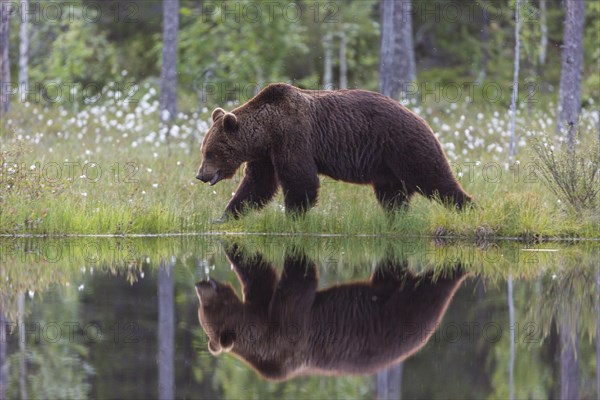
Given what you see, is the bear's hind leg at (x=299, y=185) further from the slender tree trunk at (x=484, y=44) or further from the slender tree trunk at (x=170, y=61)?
the slender tree trunk at (x=484, y=44)

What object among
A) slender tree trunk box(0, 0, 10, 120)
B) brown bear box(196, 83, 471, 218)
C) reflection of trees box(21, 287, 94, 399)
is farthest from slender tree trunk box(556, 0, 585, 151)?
slender tree trunk box(0, 0, 10, 120)

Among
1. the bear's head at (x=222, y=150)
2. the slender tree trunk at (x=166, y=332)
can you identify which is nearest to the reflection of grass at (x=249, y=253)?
the slender tree trunk at (x=166, y=332)

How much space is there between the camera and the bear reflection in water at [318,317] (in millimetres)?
5785

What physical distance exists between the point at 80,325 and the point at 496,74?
24.0 m

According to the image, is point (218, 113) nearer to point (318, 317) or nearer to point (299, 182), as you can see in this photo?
point (299, 182)

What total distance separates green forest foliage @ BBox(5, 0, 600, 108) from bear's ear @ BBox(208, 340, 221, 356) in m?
15.6

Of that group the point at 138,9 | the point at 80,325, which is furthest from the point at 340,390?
the point at 138,9

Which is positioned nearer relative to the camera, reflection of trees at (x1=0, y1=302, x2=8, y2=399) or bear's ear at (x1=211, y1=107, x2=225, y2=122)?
reflection of trees at (x1=0, y1=302, x2=8, y2=399)

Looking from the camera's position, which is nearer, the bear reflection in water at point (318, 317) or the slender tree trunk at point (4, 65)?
the bear reflection in water at point (318, 317)

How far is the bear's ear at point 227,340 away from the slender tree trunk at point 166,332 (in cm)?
29

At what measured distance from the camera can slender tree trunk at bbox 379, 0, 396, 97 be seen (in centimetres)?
1557

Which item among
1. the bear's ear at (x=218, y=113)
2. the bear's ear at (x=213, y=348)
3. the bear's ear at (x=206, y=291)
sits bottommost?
the bear's ear at (x=206, y=291)

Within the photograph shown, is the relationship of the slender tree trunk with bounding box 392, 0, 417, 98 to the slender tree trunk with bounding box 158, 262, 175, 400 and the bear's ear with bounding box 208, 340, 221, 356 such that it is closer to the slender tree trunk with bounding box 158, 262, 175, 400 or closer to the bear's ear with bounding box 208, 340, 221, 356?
the slender tree trunk with bounding box 158, 262, 175, 400

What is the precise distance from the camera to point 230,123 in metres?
11.0
